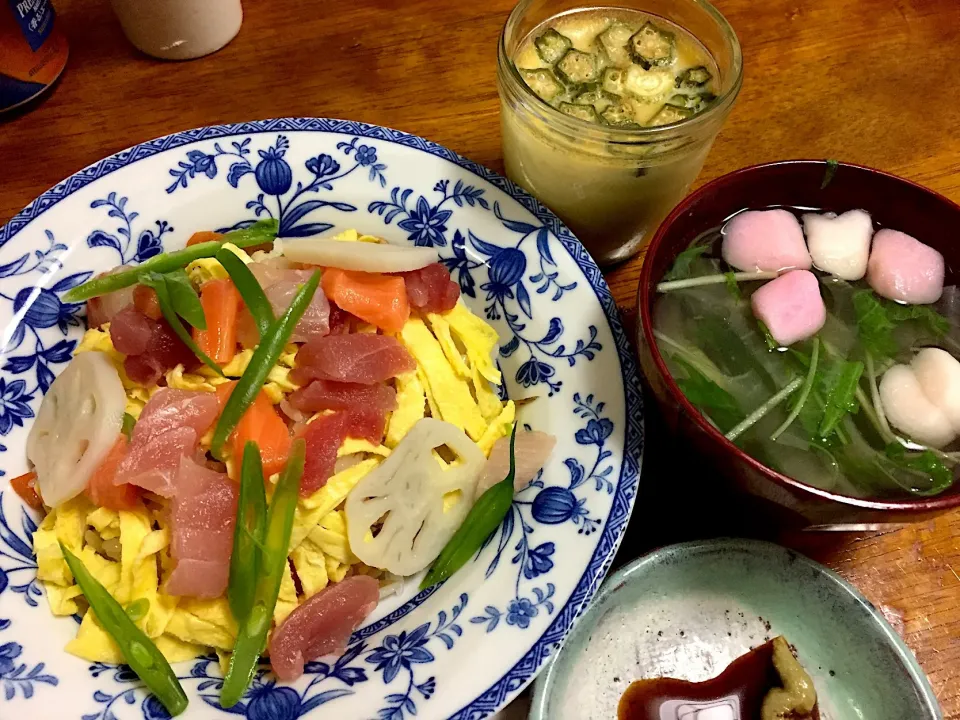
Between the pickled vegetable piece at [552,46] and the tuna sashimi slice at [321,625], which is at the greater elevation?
the pickled vegetable piece at [552,46]

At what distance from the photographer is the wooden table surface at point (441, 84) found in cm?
258

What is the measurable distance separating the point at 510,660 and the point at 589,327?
2.87ft

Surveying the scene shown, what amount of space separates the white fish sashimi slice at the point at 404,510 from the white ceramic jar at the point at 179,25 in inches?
75.4

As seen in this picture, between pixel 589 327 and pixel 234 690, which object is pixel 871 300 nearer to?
pixel 589 327

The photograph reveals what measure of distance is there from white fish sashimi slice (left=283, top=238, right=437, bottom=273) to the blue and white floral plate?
0.21 m

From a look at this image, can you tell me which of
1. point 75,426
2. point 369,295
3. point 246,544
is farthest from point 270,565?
point 369,295

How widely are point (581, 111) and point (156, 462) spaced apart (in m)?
1.50

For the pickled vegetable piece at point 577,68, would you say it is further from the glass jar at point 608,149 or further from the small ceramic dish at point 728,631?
the small ceramic dish at point 728,631

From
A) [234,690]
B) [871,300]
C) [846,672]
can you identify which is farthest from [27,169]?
[846,672]

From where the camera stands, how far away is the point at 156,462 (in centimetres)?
168

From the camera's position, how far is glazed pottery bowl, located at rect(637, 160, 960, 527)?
1465 mm

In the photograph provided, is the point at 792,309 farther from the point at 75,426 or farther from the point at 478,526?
the point at 75,426

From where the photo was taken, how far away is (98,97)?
2.67 metres

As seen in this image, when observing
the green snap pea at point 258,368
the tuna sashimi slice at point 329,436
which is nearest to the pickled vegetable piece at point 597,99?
the green snap pea at point 258,368
